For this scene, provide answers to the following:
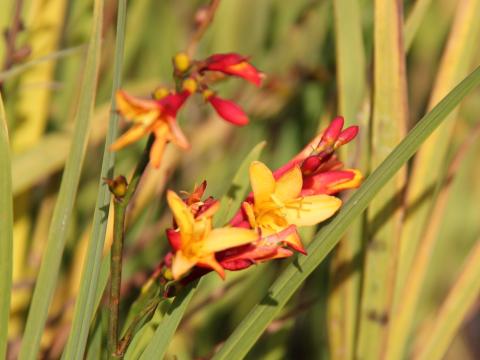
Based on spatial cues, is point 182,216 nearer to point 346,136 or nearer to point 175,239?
point 175,239

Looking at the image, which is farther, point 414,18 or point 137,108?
point 414,18

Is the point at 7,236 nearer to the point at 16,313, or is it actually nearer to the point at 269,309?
the point at 269,309

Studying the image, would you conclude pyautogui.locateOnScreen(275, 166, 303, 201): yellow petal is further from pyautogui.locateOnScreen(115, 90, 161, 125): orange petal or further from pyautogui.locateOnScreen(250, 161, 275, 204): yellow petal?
pyautogui.locateOnScreen(115, 90, 161, 125): orange petal

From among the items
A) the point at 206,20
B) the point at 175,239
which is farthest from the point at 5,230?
the point at 206,20

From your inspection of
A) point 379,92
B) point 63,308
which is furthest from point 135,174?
point 63,308

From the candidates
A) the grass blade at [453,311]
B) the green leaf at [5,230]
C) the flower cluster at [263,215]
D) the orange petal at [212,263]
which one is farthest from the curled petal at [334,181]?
the grass blade at [453,311]
